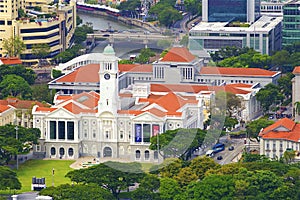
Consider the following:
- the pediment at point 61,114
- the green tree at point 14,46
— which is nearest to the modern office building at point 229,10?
the green tree at point 14,46

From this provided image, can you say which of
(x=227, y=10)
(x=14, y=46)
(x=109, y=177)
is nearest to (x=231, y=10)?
(x=227, y=10)

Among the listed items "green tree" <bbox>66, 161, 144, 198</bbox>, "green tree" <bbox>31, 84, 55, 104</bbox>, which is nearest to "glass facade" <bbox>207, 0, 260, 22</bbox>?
"green tree" <bbox>31, 84, 55, 104</bbox>

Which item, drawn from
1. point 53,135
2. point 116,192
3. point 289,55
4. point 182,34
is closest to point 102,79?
point 53,135

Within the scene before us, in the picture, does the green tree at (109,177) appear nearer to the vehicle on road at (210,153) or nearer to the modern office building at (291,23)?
the vehicle on road at (210,153)

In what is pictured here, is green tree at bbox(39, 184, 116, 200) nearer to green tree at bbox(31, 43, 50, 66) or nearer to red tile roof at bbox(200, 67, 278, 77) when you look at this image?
red tile roof at bbox(200, 67, 278, 77)

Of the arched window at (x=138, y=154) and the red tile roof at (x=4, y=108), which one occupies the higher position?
A: the red tile roof at (x=4, y=108)

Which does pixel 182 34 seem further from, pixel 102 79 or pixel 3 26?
pixel 102 79
